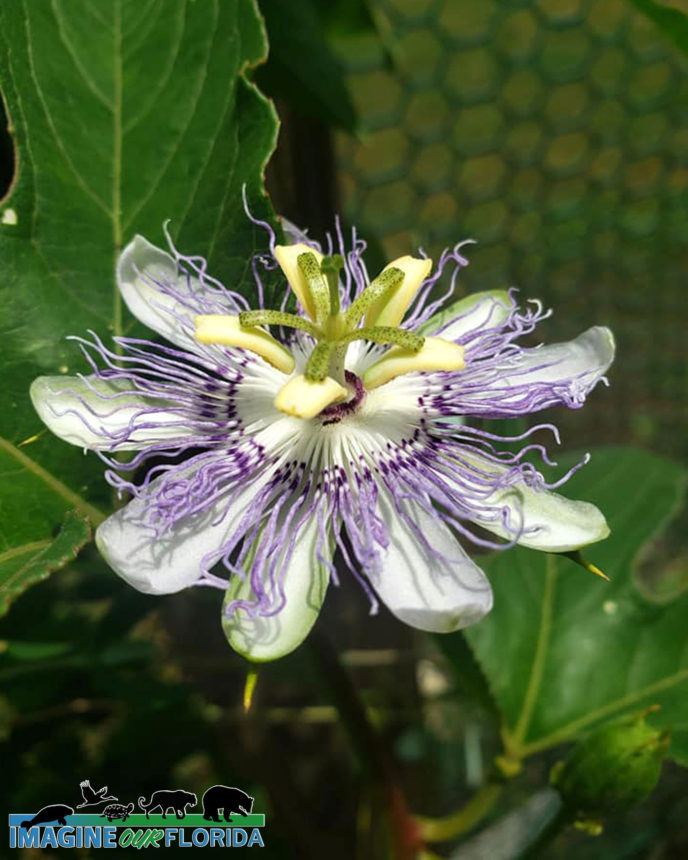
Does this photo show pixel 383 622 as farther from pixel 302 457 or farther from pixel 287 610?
pixel 287 610

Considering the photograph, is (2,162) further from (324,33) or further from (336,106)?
(324,33)

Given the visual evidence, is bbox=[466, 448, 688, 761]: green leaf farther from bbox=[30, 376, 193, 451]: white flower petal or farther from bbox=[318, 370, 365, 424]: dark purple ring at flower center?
bbox=[30, 376, 193, 451]: white flower petal

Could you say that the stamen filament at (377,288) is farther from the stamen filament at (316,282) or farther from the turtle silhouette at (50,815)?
the turtle silhouette at (50,815)

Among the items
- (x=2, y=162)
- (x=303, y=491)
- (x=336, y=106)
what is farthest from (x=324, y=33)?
(x=303, y=491)

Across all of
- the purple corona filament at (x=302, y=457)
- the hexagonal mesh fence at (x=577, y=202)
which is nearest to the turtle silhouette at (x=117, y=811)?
the purple corona filament at (x=302, y=457)

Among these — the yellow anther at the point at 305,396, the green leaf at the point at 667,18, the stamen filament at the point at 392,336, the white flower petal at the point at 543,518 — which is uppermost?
the green leaf at the point at 667,18

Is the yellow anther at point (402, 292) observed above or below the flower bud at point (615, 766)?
above
